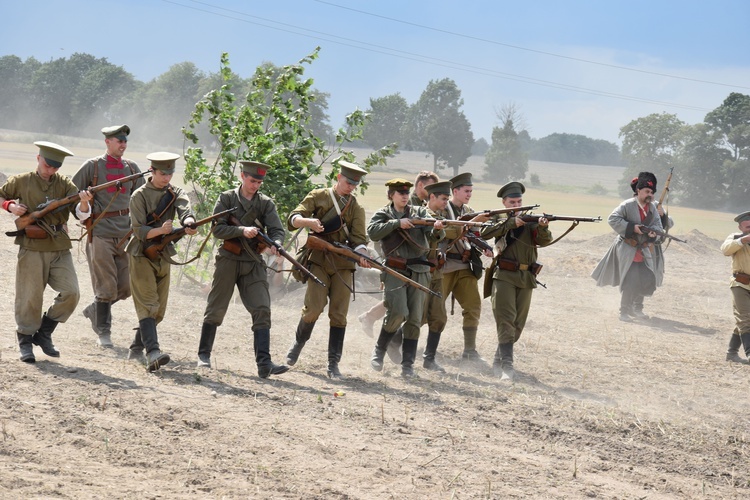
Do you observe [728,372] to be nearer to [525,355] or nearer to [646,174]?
[525,355]

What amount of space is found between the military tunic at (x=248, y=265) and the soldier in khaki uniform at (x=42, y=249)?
1174mm

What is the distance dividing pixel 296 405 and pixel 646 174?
26.4 ft

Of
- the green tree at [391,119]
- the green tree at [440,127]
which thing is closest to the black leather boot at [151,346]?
the green tree at [440,127]

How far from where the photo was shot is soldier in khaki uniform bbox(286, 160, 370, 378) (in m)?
8.86

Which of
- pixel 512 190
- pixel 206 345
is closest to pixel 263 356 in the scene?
pixel 206 345

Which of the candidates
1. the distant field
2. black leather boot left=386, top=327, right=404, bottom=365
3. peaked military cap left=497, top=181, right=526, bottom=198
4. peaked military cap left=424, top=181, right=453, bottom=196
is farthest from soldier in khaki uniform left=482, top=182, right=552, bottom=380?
the distant field

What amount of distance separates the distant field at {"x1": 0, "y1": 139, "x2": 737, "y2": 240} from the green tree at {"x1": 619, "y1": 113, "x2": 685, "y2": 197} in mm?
3077

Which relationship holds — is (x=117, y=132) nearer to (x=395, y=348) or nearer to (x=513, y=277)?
(x=395, y=348)

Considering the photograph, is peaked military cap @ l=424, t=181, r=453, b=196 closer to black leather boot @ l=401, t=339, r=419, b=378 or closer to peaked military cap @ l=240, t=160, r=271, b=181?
black leather boot @ l=401, t=339, r=419, b=378

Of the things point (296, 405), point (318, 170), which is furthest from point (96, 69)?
point (296, 405)

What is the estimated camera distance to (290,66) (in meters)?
12.8

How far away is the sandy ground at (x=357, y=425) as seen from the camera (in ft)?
18.9

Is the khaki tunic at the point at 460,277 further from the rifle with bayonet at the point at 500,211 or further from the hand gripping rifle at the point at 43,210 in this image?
the hand gripping rifle at the point at 43,210

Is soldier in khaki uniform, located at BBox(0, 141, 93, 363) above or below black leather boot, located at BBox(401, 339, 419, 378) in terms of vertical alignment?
above
